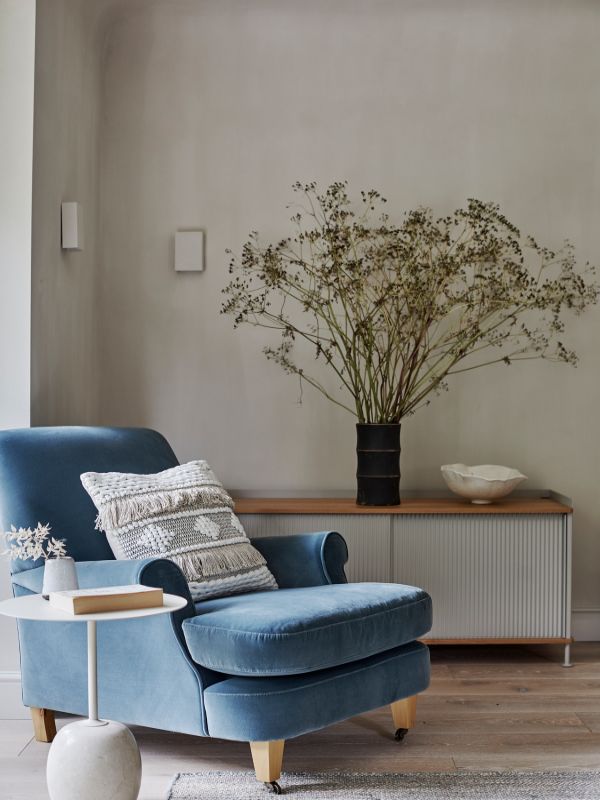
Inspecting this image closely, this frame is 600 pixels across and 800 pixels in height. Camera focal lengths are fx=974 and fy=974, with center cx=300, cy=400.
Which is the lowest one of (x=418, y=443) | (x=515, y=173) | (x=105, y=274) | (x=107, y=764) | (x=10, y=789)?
(x=10, y=789)

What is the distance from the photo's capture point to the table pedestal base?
2133 mm

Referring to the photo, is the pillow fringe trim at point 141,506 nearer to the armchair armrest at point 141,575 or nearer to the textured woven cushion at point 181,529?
the textured woven cushion at point 181,529

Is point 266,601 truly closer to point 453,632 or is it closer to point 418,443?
point 453,632

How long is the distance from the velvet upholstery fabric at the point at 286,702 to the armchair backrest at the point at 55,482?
66 centimetres

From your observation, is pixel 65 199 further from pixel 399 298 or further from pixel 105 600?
pixel 105 600

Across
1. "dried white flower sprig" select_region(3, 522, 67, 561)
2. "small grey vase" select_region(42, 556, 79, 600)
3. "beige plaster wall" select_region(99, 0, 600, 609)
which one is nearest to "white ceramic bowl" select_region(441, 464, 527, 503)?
"beige plaster wall" select_region(99, 0, 600, 609)

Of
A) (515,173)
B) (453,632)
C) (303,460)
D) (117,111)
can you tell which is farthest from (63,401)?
(515,173)

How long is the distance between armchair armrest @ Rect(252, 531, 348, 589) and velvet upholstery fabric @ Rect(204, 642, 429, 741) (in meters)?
0.45

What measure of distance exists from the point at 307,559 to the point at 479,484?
37.4 inches

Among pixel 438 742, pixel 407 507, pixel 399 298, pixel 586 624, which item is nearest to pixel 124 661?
pixel 438 742

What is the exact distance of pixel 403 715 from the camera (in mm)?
2805

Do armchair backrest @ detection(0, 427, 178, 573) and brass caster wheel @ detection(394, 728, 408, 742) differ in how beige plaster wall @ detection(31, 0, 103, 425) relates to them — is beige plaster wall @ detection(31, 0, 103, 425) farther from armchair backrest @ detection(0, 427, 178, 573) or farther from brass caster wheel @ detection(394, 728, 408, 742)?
brass caster wheel @ detection(394, 728, 408, 742)

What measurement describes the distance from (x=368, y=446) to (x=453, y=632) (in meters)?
0.76

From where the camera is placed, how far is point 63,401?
11.9ft
